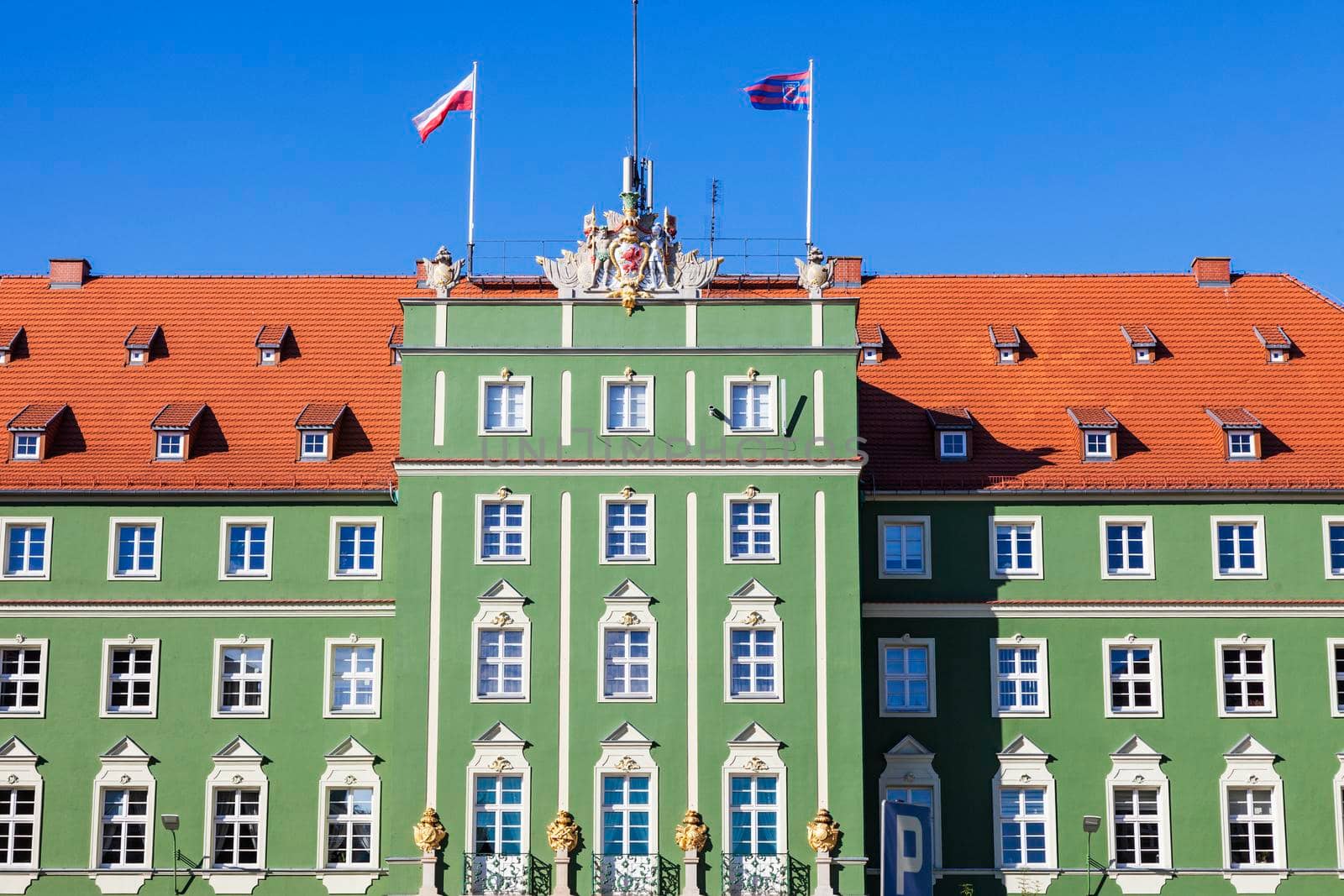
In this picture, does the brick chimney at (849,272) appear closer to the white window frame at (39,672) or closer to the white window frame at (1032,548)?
the white window frame at (1032,548)

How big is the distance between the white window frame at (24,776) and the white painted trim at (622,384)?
17.1 metres

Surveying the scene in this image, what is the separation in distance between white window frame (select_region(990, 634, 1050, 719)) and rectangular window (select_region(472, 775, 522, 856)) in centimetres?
1247

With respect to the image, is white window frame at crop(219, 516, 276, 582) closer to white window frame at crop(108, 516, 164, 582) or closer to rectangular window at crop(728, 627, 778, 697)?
white window frame at crop(108, 516, 164, 582)

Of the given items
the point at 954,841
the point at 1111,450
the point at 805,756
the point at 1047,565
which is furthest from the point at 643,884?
the point at 1111,450

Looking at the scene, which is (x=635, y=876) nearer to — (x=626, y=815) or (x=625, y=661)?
(x=626, y=815)

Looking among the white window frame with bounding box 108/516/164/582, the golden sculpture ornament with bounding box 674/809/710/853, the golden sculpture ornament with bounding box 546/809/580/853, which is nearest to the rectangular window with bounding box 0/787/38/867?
the white window frame with bounding box 108/516/164/582

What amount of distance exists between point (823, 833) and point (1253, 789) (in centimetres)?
1172

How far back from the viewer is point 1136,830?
177 feet

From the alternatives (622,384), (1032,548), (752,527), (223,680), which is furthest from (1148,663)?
(223,680)

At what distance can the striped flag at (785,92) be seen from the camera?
190 ft

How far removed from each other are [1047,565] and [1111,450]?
12.4ft

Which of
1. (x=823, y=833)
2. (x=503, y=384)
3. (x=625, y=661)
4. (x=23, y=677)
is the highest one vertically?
(x=503, y=384)

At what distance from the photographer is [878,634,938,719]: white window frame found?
179 feet

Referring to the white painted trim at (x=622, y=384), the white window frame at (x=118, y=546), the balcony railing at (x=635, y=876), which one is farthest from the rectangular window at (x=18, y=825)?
the white painted trim at (x=622, y=384)
